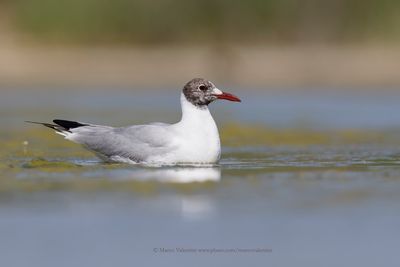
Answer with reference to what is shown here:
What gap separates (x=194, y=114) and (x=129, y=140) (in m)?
0.65

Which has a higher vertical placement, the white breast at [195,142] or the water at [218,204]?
the white breast at [195,142]

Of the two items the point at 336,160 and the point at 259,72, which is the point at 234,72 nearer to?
the point at 259,72

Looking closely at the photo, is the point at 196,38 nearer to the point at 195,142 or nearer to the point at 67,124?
the point at 67,124

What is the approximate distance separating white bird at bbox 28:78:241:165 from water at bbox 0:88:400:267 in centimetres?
17

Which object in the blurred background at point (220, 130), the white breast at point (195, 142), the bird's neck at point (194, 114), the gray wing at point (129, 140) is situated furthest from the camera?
the bird's neck at point (194, 114)

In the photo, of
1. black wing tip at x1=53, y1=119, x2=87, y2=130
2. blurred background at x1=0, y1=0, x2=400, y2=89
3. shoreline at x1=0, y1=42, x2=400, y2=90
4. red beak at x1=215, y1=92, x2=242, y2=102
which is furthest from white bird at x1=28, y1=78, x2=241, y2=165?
blurred background at x1=0, y1=0, x2=400, y2=89

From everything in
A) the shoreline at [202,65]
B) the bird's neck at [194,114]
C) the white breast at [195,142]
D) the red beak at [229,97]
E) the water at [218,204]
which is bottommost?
the water at [218,204]

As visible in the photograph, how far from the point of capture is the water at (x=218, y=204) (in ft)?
22.9

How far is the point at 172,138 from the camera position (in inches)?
410

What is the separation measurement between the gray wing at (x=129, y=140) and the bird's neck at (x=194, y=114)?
0.63 feet

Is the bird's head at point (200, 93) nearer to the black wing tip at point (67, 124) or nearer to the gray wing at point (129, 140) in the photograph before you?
the gray wing at point (129, 140)

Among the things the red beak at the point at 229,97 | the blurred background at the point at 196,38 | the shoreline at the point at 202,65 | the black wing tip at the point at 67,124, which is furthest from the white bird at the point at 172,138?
the blurred background at the point at 196,38

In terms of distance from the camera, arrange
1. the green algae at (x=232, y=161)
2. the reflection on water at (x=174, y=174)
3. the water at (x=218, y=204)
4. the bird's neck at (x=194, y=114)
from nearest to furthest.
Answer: the water at (x=218, y=204) → the green algae at (x=232, y=161) → the reflection on water at (x=174, y=174) → the bird's neck at (x=194, y=114)

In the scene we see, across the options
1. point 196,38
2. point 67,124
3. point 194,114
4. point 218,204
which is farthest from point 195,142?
point 196,38
